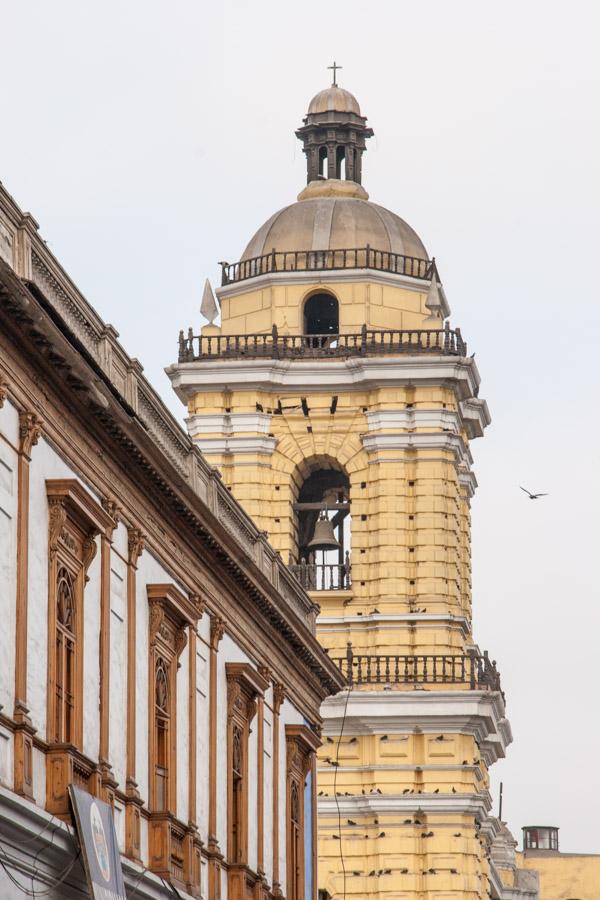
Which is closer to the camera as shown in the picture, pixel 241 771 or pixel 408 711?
pixel 241 771

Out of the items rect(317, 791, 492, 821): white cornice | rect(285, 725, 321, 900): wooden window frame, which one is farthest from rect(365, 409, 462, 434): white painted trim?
rect(285, 725, 321, 900): wooden window frame

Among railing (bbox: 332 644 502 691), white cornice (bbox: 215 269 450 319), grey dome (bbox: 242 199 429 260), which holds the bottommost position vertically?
railing (bbox: 332 644 502 691)

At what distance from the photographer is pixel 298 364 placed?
64375 millimetres

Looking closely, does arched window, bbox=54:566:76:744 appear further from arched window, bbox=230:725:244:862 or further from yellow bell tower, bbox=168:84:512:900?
yellow bell tower, bbox=168:84:512:900

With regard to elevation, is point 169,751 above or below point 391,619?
below

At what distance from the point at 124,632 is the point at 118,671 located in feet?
1.84

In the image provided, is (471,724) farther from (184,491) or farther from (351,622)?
(184,491)

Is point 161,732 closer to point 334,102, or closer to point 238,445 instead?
point 238,445

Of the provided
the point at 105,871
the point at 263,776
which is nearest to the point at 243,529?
the point at 263,776

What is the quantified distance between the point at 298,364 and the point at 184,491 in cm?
2845

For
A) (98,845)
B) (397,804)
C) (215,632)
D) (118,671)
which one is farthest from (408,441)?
(98,845)

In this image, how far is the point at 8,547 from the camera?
1112 inches

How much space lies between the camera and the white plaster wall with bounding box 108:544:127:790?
32.4m

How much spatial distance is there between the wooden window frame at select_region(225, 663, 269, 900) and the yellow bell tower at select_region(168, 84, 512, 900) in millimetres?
19950
